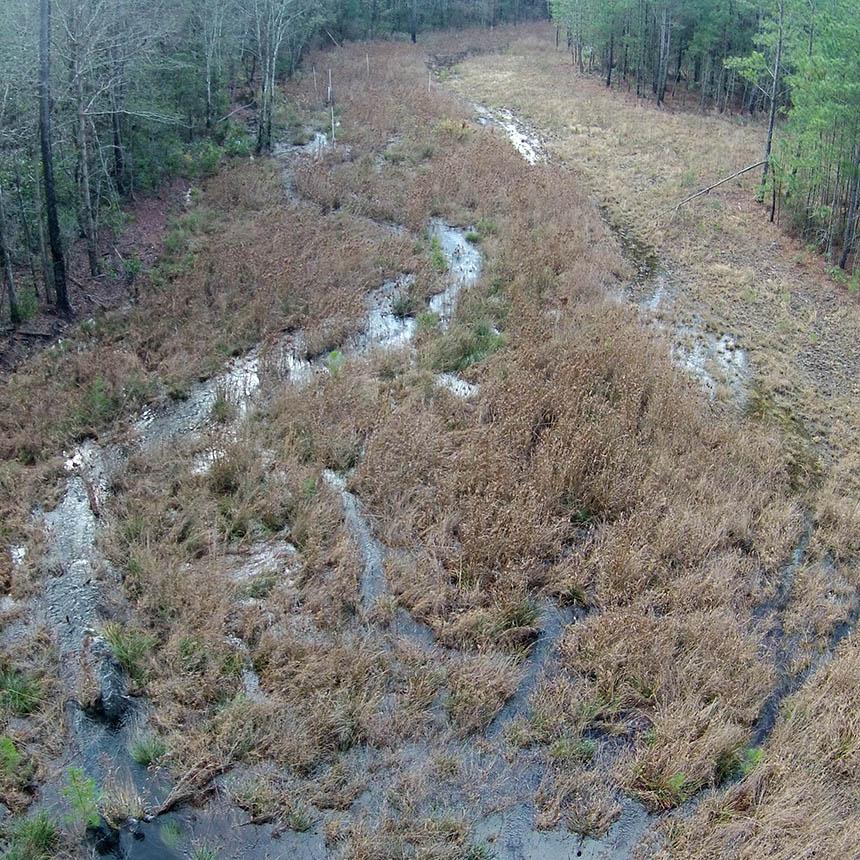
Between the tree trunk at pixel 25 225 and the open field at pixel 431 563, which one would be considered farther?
the tree trunk at pixel 25 225

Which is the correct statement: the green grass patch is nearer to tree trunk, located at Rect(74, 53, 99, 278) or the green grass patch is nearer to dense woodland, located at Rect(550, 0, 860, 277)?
tree trunk, located at Rect(74, 53, 99, 278)

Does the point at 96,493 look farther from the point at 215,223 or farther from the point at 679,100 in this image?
the point at 679,100

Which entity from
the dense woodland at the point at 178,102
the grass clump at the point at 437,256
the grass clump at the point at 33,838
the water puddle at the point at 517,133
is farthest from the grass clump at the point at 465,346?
the water puddle at the point at 517,133

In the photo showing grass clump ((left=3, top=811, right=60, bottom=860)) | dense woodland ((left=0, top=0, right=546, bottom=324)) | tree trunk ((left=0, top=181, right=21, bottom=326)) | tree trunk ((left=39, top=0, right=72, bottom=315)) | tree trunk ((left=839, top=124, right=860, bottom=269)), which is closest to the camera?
grass clump ((left=3, top=811, right=60, bottom=860))

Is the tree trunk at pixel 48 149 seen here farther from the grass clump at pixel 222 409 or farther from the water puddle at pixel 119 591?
the grass clump at pixel 222 409

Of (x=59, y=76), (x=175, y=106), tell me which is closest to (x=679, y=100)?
(x=175, y=106)

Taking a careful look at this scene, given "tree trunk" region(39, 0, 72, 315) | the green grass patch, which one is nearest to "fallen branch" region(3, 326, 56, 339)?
"tree trunk" region(39, 0, 72, 315)
